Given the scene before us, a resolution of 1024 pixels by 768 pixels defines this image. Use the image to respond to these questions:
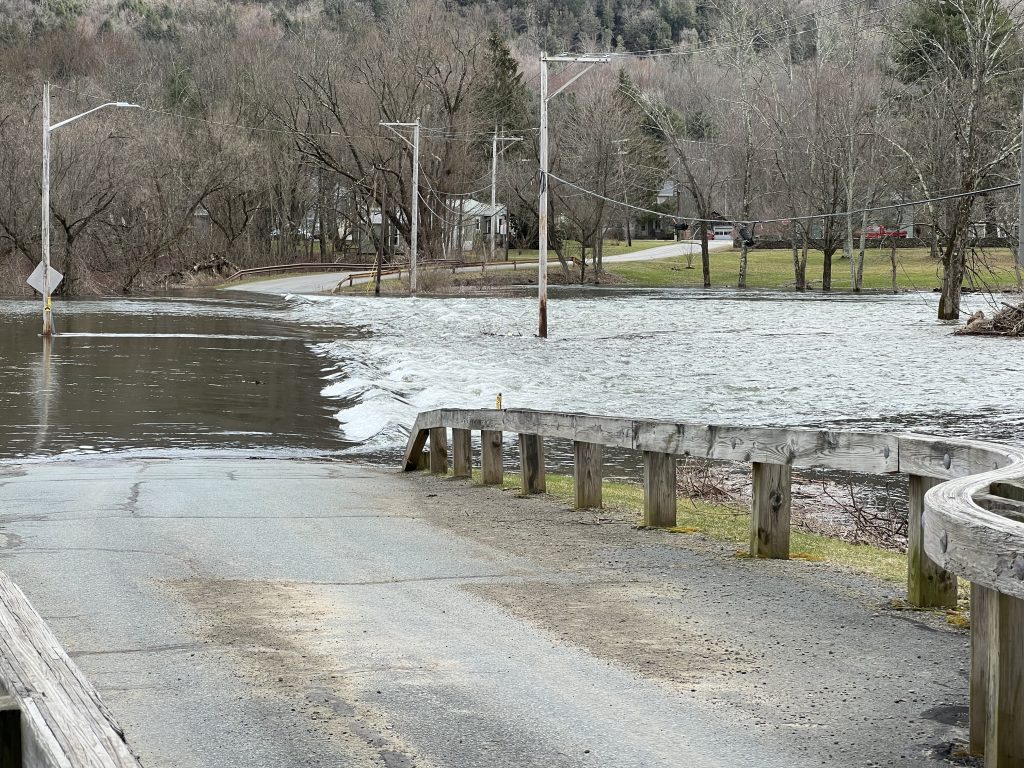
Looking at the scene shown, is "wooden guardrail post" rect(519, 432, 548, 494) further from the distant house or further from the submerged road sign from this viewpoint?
the distant house

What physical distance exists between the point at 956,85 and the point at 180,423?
120 feet

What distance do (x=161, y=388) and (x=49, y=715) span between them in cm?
2508

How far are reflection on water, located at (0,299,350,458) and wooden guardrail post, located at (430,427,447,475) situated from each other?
459cm

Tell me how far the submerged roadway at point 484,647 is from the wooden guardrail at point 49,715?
182 cm

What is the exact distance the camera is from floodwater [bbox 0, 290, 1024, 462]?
21.5m

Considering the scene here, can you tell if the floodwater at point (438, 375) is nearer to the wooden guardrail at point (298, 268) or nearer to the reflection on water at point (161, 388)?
the reflection on water at point (161, 388)

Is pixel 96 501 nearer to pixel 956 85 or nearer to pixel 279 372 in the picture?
pixel 279 372

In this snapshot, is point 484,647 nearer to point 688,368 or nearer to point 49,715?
point 49,715

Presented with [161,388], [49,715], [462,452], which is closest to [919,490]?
[49,715]

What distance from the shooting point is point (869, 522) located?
42.2 feet

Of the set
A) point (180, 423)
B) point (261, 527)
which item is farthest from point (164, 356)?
point (261, 527)

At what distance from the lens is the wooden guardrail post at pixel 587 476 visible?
11117 millimetres

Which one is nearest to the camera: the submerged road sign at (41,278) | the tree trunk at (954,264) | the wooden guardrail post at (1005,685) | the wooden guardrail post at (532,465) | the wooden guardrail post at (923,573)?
the wooden guardrail post at (1005,685)

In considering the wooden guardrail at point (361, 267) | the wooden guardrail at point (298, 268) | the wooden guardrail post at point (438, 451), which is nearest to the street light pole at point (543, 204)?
the wooden guardrail post at point (438, 451)
